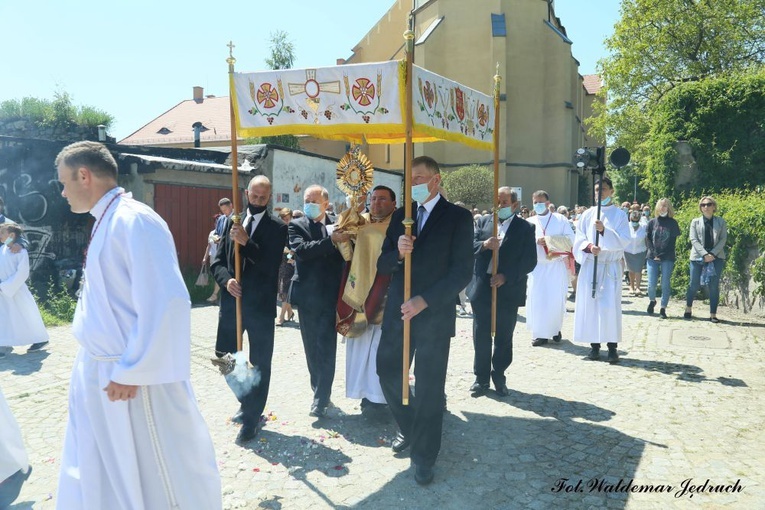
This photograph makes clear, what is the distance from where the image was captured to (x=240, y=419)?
5.08 metres

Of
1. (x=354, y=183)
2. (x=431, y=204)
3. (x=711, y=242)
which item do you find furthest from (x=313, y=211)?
(x=711, y=242)

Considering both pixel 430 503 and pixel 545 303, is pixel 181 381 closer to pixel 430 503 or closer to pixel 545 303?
pixel 430 503

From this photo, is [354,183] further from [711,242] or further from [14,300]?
[711,242]

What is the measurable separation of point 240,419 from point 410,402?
5.40ft

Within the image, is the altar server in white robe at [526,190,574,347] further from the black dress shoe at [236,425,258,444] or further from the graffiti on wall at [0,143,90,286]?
the graffiti on wall at [0,143,90,286]

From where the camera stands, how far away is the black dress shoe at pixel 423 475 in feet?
12.8

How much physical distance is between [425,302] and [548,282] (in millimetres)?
4953

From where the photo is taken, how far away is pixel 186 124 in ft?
144

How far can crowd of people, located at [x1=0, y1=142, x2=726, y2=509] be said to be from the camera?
265 cm

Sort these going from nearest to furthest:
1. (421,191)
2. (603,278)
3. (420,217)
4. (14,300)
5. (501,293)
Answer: (421,191) < (420,217) < (501,293) < (603,278) < (14,300)

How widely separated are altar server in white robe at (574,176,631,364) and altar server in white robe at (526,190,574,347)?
0.72 meters

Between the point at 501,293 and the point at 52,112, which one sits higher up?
the point at 52,112

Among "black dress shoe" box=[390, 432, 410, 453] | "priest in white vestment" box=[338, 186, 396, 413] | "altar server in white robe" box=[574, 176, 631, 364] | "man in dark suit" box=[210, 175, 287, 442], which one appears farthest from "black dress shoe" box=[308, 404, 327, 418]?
"altar server in white robe" box=[574, 176, 631, 364]

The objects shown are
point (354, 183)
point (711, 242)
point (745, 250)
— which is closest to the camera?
point (354, 183)
